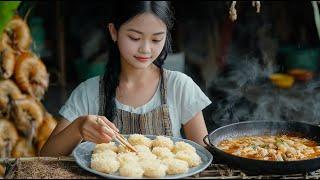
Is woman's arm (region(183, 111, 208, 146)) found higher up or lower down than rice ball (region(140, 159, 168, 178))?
lower down

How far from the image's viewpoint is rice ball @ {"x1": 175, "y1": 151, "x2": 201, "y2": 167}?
2.43 meters

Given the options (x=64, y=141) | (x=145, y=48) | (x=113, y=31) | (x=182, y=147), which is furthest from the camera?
(x=113, y=31)

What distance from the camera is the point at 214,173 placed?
242 centimetres

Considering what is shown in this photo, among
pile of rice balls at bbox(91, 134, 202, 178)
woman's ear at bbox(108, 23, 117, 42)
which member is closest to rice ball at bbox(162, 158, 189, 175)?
pile of rice balls at bbox(91, 134, 202, 178)

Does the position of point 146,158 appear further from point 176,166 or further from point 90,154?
point 90,154

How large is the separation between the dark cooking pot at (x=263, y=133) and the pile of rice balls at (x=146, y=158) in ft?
0.51

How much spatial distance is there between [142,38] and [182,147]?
0.67m

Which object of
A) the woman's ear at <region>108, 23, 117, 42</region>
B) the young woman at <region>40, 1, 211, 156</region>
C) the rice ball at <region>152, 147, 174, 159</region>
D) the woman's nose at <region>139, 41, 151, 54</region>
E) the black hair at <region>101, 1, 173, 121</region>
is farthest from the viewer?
the young woman at <region>40, 1, 211, 156</region>

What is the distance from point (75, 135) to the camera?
2.92m

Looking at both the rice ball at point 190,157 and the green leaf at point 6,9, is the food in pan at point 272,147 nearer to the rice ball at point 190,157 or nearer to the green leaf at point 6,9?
the rice ball at point 190,157

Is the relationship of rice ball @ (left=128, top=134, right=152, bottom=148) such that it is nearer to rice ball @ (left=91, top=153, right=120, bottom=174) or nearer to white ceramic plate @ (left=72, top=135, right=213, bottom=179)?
white ceramic plate @ (left=72, top=135, right=213, bottom=179)

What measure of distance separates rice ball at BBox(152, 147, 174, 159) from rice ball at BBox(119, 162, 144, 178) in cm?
24

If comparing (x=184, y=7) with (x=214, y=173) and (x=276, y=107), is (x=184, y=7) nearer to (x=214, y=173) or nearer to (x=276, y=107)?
(x=276, y=107)

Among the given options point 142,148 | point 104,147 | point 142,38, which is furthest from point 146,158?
point 142,38
